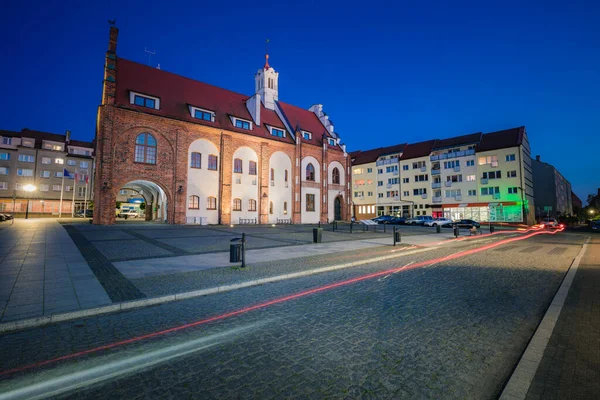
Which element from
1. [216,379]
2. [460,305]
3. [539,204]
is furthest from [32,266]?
[539,204]

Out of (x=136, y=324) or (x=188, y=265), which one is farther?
(x=188, y=265)

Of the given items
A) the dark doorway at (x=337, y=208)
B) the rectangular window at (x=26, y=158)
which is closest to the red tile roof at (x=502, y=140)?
the dark doorway at (x=337, y=208)

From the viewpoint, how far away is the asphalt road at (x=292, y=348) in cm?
267

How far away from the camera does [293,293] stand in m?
5.96

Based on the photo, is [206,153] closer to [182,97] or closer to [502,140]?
[182,97]

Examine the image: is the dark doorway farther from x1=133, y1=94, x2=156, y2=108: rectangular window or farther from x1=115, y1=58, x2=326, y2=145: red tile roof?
x1=133, y1=94, x2=156, y2=108: rectangular window

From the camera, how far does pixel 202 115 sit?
3069cm

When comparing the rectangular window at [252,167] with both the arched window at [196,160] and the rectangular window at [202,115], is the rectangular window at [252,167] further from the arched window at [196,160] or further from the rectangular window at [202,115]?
the rectangular window at [202,115]

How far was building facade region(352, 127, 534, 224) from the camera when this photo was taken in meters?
Result: 44.2

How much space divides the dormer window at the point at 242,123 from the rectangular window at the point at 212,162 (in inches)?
205

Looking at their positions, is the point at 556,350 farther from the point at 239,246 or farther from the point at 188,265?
the point at 188,265

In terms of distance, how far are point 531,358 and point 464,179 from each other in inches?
2104

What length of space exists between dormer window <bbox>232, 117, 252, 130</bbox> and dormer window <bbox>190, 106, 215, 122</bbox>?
284 centimetres

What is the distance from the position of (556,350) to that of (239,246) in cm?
745
